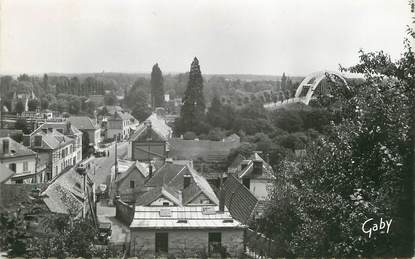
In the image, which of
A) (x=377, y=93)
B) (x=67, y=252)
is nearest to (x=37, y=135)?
(x=67, y=252)

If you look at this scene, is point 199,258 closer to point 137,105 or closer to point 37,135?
point 37,135

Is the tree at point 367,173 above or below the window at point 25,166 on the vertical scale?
above

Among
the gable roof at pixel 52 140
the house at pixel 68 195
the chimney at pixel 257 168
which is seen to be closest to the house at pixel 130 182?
the house at pixel 68 195

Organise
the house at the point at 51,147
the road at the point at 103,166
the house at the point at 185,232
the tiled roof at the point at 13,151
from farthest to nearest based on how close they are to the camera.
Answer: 1. the road at the point at 103,166
2. the house at the point at 51,147
3. the tiled roof at the point at 13,151
4. the house at the point at 185,232

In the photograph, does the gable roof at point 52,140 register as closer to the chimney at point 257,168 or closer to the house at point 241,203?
the house at point 241,203

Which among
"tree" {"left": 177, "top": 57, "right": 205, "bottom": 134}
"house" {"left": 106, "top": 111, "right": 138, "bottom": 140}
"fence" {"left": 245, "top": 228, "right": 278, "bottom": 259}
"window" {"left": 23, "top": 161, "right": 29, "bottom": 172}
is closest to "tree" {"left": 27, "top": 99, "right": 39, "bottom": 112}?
"house" {"left": 106, "top": 111, "right": 138, "bottom": 140}

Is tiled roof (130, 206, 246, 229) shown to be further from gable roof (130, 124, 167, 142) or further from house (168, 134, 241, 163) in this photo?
house (168, 134, 241, 163)

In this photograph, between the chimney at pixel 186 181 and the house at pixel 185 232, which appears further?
the chimney at pixel 186 181
